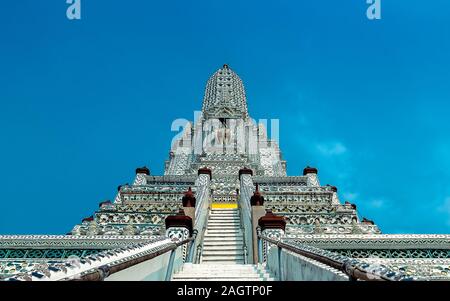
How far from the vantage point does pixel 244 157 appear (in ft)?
74.0

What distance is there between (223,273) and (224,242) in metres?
3.88

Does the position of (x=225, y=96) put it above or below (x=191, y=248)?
above

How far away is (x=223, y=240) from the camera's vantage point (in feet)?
31.8

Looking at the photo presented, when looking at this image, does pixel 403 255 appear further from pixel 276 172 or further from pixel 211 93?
pixel 211 93

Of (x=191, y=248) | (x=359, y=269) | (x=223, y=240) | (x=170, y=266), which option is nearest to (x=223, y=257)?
(x=223, y=240)

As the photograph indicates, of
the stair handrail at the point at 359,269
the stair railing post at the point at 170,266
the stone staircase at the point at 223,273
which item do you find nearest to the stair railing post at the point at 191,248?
the stone staircase at the point at 223,273

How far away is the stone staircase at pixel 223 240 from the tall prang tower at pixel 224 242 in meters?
0.03

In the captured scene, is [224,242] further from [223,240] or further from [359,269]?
[359,269]

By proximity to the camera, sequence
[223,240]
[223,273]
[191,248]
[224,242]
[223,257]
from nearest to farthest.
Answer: [223,273] → [191,248] → [223,257] → [224,242] → [223,240]

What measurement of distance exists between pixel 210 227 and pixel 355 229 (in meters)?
3.96

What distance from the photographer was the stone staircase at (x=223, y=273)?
17.5 feet

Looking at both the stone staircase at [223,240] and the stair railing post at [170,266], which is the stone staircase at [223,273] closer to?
the stair railing post at [170,266]

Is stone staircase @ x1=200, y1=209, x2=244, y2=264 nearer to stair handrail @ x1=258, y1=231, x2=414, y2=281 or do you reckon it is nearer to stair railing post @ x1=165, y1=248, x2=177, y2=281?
→ stair railing post @ x1=165, y1=248, x2=177, y2=281
